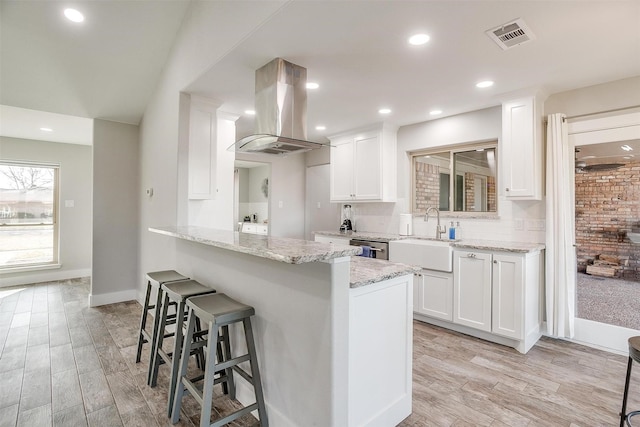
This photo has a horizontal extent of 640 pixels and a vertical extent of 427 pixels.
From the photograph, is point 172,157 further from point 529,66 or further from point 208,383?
point 529,66

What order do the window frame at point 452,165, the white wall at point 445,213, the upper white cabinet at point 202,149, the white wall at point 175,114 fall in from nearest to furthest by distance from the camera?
1. the white wall at point 175,114
2. the upper white cabinet at point 202,149
3. the white wall at point 445,213
4. the window frame at point 452,165

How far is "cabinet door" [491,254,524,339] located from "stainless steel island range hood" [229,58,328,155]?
1979 mm

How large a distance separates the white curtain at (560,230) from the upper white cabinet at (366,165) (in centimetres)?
176

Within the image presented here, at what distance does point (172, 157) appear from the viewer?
313 cm

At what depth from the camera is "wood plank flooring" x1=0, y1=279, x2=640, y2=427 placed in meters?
1.92

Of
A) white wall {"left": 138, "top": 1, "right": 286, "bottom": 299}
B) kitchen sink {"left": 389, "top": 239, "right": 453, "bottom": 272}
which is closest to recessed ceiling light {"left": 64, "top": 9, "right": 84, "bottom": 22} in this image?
white wall {"left": 138, "top": 1, "right": 286, "bottom": 299}

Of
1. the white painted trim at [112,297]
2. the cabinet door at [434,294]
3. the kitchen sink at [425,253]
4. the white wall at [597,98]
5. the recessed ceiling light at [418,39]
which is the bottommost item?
the white painted trim at [112,297]

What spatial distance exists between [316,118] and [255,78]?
4.94 feet

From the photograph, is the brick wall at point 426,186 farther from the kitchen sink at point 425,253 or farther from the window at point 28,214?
the window at point 28,214

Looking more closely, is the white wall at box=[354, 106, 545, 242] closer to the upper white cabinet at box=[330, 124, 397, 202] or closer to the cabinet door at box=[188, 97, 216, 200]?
the upper white cabinet at box=[330, 124, 397, 202]

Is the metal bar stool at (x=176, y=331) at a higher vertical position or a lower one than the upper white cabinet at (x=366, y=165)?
lower

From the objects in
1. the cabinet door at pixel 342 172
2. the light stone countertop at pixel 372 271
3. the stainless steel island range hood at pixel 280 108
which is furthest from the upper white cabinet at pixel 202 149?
the cabinet door at pixel 342 172

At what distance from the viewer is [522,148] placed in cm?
305

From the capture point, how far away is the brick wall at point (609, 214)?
2752 millimetres
